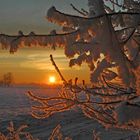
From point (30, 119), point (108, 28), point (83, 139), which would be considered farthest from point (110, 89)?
point (30, 119)

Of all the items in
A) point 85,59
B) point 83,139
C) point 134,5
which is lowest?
point 83,139

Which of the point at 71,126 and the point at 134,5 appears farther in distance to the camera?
the point at 71,126

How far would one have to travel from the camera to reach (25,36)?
9.39 ft

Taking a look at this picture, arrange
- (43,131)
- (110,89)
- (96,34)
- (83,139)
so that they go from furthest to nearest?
(43,131)
(83,139)
(110,89)
(96,34)

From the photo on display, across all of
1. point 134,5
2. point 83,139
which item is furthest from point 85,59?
point 83,139

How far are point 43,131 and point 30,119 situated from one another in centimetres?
616

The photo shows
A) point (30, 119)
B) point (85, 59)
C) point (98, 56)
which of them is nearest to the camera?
point (98, 56)

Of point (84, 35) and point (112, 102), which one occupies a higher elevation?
point (84, 35)

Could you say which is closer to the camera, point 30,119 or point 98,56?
point 98,56

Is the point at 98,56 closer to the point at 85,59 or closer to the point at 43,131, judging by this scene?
the point at 85,59

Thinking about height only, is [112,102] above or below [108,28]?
below

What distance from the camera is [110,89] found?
343 cm

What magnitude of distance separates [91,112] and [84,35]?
78 centimetres

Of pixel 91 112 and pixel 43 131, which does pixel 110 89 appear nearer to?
pixel 91 112
